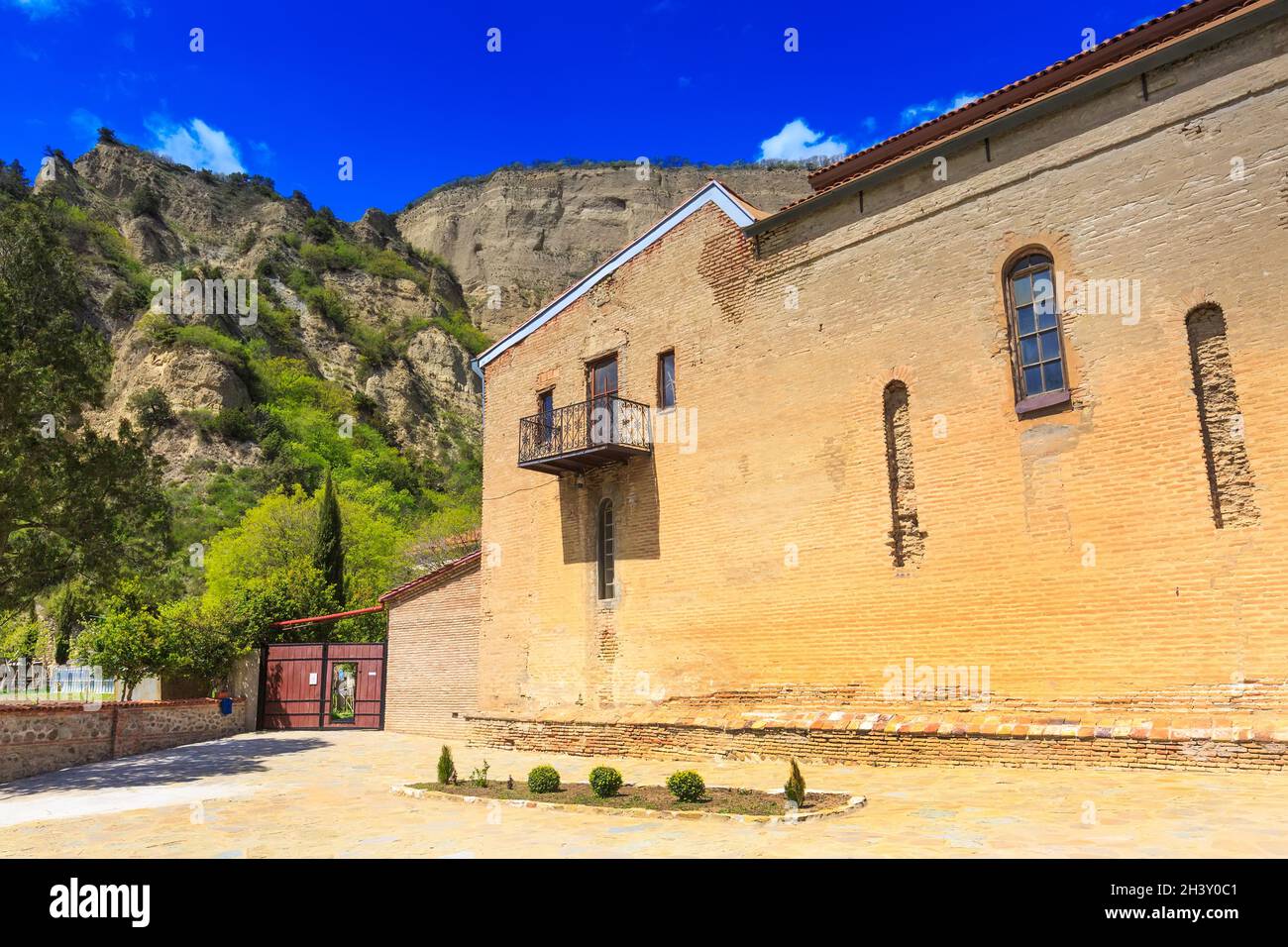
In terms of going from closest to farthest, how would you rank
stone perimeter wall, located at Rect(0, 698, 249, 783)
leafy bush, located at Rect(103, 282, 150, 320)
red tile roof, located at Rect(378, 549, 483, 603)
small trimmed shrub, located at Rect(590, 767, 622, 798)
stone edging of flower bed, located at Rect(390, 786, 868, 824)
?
stone edging of flower bed, located at Rect(390, 786, 868, 824), small trimmed shrub, located at Rect(590, 767, 622, 798), stone perimeter wall, located at Rect(0, 698, 249, 783), red tile roof, located at Rect(378, 549, 483, 603), leafy bush, located at Rect(103, 282, 150, 320)

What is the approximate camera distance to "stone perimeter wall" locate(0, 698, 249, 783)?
45.9ft

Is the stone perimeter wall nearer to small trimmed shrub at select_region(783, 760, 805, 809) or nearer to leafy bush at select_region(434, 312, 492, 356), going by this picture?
small trimmed shrub at select_region(783, 760, 805, 809)

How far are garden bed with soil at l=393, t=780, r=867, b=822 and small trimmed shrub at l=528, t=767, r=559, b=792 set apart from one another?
9cm

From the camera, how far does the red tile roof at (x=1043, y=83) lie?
36.4ft

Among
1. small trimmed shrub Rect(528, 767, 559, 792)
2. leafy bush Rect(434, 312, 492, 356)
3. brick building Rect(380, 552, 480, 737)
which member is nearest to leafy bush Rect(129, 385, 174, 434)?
leafy bush Rect(434, 312, 492, 356)

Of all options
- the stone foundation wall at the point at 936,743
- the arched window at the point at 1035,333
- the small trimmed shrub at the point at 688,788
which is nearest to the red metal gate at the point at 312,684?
the stone foundation wall at the point at 936,743

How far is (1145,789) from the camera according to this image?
8.41 metres

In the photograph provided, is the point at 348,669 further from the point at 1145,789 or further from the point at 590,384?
the point at 1145,789

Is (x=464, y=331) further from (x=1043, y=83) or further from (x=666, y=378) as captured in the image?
(x=1043, y=83)

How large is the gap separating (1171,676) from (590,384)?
11.8 m

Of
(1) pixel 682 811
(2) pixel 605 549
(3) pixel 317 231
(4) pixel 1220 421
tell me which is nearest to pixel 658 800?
(1) pixel 682 811

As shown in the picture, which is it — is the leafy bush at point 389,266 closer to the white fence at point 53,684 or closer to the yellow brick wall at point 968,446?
the white fence at point 53,684
